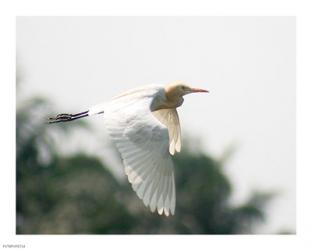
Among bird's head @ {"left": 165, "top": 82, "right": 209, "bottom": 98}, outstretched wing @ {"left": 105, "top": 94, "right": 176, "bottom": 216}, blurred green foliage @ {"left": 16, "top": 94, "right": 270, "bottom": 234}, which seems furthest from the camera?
blurred green foliage @ {"left": 16, "top": 94, "right": 270, "bottom": 234}

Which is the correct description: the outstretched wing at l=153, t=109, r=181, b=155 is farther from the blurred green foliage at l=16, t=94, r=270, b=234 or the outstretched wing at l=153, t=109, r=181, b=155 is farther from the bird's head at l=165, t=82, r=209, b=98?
the blurred green foliage at l=16, t=94, r=270, b=234

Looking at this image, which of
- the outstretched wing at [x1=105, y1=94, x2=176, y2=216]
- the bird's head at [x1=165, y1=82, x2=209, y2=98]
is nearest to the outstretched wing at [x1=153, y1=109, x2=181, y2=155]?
the bird's head at [x1=165, y1=82, x2=209, y2=98]

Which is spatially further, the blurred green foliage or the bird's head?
the blurred green foliage

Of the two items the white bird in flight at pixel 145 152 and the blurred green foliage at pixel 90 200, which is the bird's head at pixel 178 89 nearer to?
the white bird in flight at pixel 145 152

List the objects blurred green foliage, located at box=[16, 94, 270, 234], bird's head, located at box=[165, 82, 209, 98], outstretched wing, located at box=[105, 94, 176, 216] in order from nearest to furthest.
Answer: outstretched wing, located at box=[105, 94, 176, 216], bird's head, located at box=[165, 82, 209, 98], blurred green foliage, located at box=[16, 94, 270, 234]

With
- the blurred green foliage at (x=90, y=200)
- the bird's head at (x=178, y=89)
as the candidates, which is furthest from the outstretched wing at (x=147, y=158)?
the blurred green foliage at (x=90, y=200)

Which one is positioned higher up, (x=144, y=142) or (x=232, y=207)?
(x=144, y=142)
